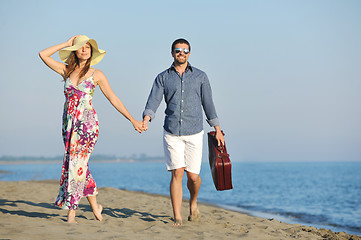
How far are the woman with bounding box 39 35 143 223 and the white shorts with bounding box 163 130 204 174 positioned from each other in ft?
2.29

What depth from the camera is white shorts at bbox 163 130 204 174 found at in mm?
4980

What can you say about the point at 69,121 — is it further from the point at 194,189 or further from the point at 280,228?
the point at 280,228

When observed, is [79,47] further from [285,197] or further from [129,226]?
[285,197]

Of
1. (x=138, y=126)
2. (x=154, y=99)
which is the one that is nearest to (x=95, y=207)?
(x=138, y=126)

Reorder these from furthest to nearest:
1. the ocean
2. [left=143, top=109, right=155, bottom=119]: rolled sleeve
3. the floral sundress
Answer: the ocean < [left=143, top=109, right=155, bottom=119]: rolled sleeve < the floral sundress

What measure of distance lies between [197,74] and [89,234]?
2.45m

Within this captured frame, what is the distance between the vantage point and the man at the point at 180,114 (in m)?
4.99

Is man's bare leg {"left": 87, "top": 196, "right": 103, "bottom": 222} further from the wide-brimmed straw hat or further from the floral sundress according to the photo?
the wide-brimmed straw hat

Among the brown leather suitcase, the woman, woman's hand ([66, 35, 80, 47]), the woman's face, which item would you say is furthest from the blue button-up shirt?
woman's hand ([66, 35, 80, 47])

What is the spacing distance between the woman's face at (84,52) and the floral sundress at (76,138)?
270mm

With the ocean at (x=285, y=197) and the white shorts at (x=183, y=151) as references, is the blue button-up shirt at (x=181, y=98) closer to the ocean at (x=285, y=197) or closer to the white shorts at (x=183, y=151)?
the white shorts at (x=183, y=151)

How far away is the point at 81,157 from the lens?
15.3 feet

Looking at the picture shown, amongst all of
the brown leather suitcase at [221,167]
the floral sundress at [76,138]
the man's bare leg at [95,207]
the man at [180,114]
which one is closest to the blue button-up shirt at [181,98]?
the man at [180,114]

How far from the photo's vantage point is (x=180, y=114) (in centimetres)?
500
